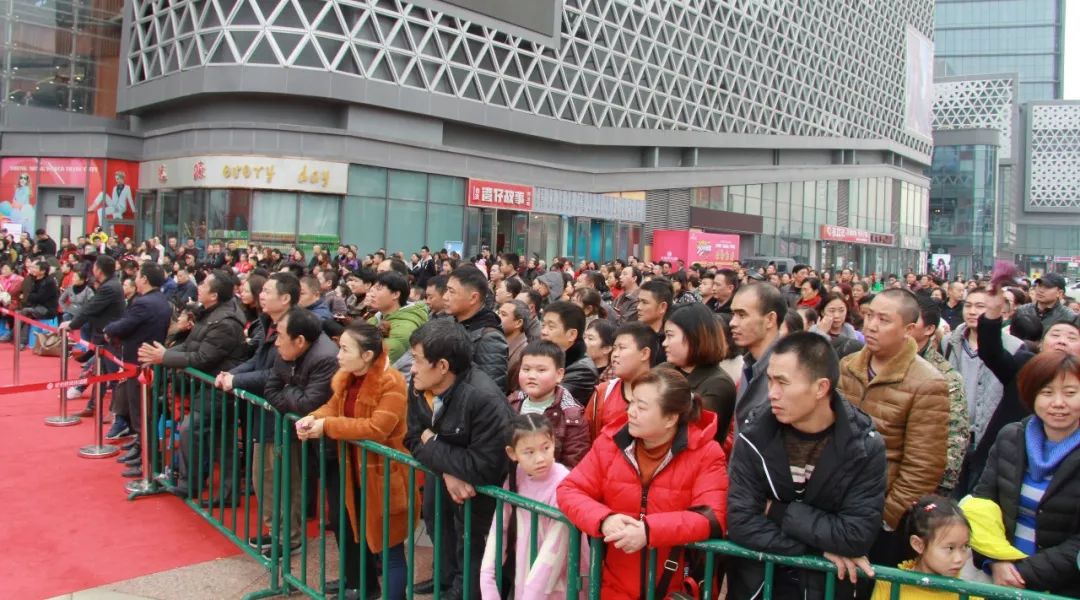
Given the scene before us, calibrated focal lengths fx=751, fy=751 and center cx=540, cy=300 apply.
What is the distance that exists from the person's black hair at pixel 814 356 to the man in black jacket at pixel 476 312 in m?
2.76

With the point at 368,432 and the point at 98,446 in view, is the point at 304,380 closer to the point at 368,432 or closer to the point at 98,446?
the point at 368,432

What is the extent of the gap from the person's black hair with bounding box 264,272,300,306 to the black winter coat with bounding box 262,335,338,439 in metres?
0.98

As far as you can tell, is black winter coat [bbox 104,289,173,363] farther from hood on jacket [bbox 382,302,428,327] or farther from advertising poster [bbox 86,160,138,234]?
advertising poster [bbox 86,160,138,234]

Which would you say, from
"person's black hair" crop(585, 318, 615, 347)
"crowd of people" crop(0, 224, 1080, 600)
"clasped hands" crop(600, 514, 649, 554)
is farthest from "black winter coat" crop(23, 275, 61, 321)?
"clasped hands" crop(600, 514, 649, 554)

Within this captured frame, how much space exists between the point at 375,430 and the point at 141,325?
4667 mm

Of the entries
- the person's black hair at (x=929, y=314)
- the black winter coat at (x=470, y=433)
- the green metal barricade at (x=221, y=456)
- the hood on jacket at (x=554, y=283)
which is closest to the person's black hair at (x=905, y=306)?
the black winter coat at (x=470, y=433)

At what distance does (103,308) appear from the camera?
896 centimetres

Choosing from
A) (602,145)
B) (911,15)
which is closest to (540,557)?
(602,145)

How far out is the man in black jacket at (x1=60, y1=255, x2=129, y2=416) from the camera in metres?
8.67

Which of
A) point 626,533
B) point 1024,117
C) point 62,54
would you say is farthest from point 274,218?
point 1024,117

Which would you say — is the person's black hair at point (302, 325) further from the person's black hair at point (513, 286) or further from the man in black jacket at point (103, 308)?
the man in black jacket at point (103, 308)

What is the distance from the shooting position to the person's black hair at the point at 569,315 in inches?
215

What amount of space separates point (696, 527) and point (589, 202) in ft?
110

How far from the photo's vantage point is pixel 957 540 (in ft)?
9.87
